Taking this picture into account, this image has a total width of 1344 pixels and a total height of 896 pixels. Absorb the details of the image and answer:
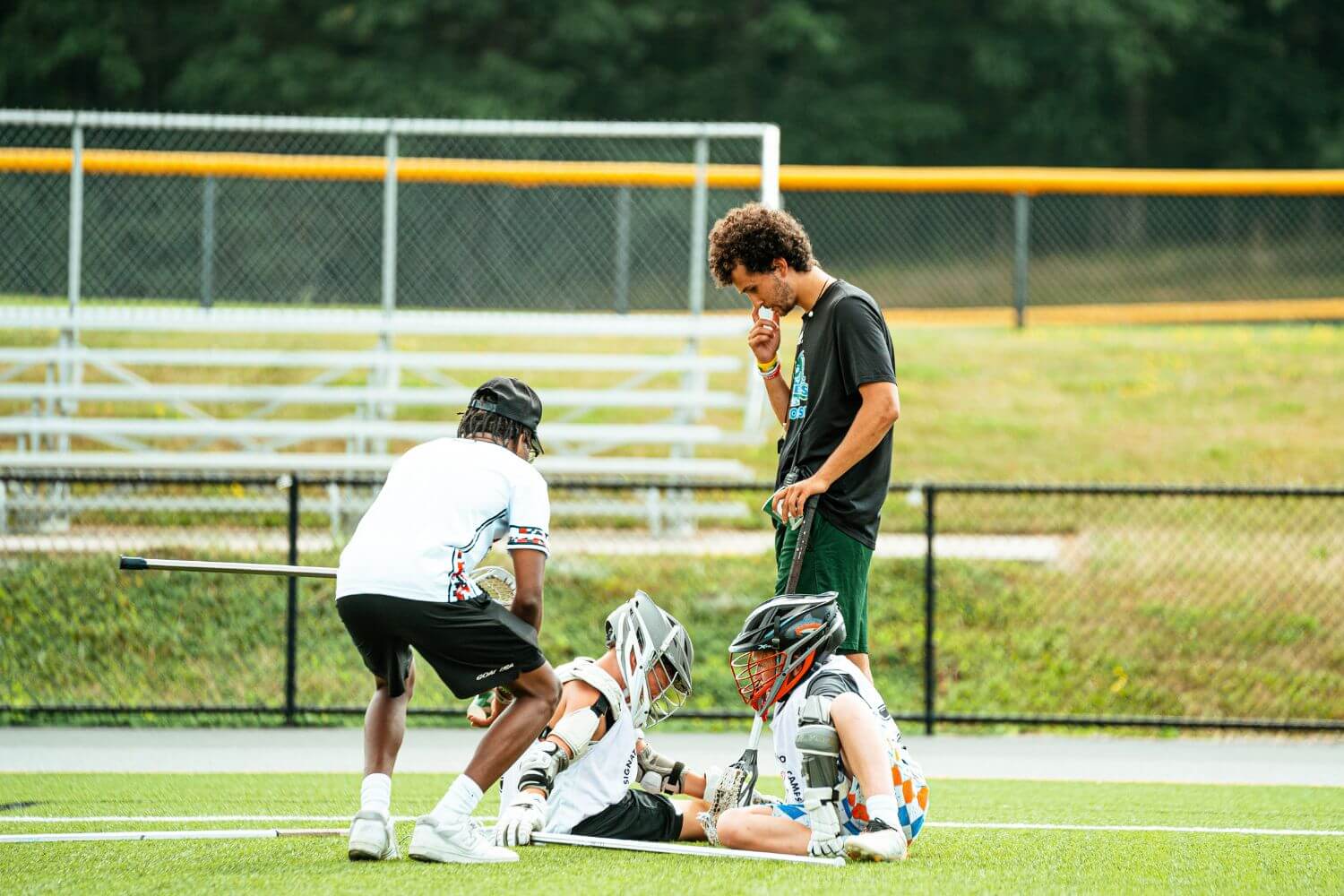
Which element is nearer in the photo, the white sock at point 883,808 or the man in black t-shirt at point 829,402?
the white sock at point 883,808

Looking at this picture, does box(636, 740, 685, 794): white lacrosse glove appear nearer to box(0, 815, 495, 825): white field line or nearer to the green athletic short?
box(0, 815, 495, 825): white field line

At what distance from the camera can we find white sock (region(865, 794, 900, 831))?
4.89 meters

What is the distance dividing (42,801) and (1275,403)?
10833 mm

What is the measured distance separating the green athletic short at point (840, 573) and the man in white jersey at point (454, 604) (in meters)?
0.97

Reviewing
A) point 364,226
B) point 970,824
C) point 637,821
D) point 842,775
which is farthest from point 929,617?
point 364,226

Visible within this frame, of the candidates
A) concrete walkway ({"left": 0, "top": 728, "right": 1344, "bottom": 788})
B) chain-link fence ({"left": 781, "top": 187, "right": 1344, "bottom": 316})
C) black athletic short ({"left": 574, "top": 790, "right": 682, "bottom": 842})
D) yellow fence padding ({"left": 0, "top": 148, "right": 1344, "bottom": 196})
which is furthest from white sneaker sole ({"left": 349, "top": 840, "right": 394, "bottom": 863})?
chain-link fence ({"left": 781, "top": 187, "right": 1344, "bottom": 316})

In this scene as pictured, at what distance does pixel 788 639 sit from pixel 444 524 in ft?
3.82

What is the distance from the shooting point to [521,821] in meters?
5.20

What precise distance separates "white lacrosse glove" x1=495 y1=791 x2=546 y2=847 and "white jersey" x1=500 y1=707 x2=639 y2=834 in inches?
1.9

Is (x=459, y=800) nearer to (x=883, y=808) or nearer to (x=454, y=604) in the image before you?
(x=454, y=604)

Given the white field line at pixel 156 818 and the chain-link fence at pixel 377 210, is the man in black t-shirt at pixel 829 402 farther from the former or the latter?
the chain-link fence at pixel 377 210

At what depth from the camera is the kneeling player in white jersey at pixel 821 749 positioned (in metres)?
4.91

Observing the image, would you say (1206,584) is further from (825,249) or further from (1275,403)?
(825,249)

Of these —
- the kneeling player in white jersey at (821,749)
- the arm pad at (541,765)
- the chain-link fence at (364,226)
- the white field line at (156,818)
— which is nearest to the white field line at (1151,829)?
the kneeling player in white jersey at (821,749)
